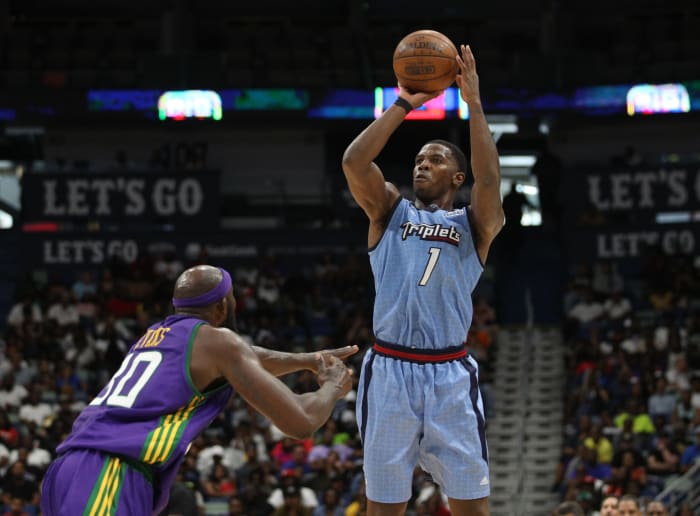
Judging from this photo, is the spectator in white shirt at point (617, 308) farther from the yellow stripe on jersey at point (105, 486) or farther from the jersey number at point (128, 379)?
the yellow stripe on jersey at point (105, 486)

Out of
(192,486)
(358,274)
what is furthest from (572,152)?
(192,486)

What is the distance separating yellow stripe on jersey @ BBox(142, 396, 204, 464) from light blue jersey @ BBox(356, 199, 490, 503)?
57.5 inches

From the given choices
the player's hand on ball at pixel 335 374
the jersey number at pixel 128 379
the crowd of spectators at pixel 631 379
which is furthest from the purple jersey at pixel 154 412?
the crowd of spectators at pixel 631 379

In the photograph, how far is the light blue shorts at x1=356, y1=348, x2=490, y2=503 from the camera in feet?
20.2

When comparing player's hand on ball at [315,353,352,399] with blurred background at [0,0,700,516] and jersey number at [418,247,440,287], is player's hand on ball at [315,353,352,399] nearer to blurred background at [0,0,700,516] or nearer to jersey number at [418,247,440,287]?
jersey number at [418,247,440,287]

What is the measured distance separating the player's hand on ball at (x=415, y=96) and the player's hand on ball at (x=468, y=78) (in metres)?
0.21

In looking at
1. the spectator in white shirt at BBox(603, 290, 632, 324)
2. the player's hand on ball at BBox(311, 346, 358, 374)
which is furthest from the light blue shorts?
the spectator in white shirt at BBox(603, 290, 632, 324)

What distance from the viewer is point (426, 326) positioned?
629 centimetres

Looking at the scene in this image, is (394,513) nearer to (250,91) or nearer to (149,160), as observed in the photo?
(250,91)

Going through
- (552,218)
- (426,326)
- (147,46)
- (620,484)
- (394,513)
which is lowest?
(620,484)

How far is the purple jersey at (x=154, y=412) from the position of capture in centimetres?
503

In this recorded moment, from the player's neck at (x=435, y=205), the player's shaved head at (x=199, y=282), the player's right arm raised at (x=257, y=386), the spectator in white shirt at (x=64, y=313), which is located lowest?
the player's right arm raised at (x=257, y=386)

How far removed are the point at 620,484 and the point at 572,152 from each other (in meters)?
13.9

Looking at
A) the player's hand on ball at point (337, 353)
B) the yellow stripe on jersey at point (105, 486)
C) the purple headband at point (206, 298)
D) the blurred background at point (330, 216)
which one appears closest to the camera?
Answer: the yellow stripe on jersey at point (105, 486)
